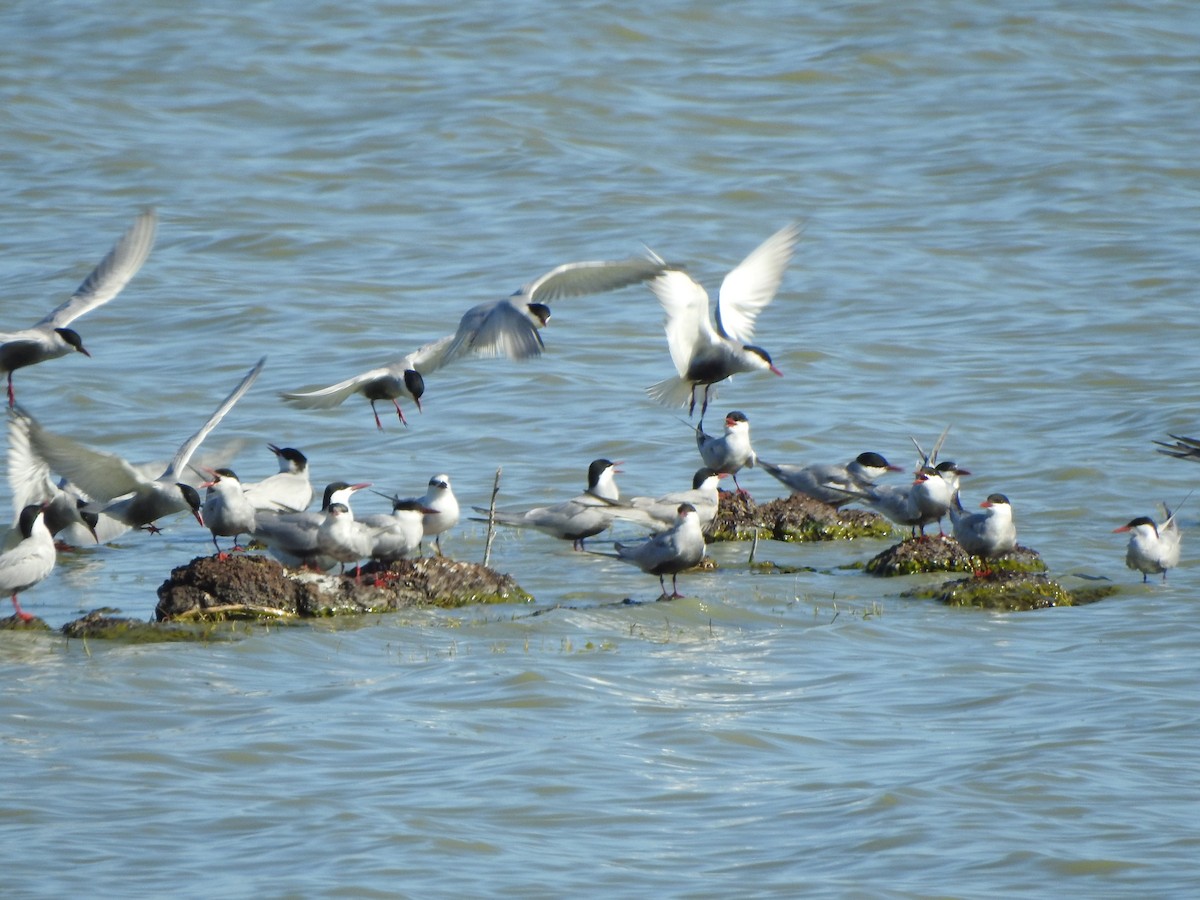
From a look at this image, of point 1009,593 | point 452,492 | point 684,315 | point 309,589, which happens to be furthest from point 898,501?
point 309,589

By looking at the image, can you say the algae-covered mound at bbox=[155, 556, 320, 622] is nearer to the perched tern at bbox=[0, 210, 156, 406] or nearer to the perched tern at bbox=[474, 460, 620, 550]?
the perched tern at bbox=[474, 460, 620, 550]

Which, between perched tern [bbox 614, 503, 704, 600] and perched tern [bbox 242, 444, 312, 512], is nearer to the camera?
perched tern [bbox 614, 503, 704, 600]

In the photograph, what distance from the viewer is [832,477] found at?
38.4 feet

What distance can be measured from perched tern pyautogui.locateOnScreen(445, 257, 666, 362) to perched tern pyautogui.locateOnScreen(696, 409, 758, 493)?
4.46 feet

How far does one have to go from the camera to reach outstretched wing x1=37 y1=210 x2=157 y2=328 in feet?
42.9

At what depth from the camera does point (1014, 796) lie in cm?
649

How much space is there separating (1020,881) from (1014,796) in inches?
28.3

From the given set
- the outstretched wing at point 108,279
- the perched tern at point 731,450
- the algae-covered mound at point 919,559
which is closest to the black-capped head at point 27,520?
the outstretched wing at point 108,279

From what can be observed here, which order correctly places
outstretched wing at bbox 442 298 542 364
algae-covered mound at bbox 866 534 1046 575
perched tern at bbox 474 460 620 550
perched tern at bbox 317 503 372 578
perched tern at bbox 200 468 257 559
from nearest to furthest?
1. perched tern at bbox 317 503 372 578
2. perched tern at bbox 200 468 257 559
3. algae-covered mound at bbox 866 534 1046 575
4. perched tern at bbox 474 460 620 550
5. outstretched wing at bbox 442 298 542 364

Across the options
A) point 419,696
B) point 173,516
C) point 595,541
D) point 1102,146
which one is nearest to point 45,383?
point 173,516

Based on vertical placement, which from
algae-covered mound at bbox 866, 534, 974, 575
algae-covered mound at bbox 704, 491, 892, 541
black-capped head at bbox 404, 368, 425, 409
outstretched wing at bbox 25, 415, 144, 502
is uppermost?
black-capped head at bbox 404, 368, 425, 409

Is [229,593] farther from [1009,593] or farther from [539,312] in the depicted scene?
[1009,593]

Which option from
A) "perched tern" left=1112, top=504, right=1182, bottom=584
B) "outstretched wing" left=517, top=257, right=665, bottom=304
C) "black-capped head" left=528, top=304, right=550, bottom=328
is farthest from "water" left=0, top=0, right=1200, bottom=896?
"outstretched wing" left=517, top=257, right=665, bottom=304

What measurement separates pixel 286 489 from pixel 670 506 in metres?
2.49
